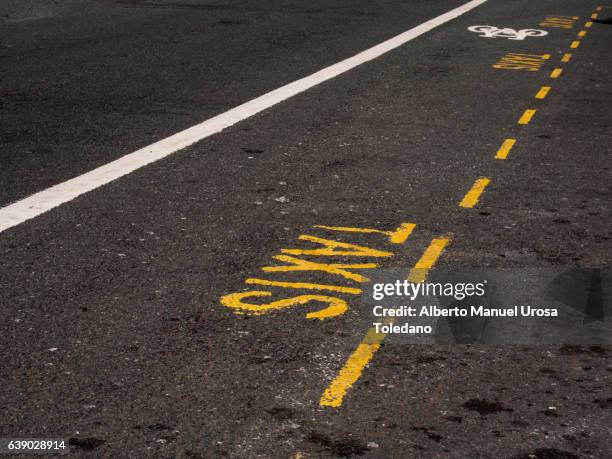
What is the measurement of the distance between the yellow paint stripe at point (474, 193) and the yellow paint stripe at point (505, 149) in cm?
83

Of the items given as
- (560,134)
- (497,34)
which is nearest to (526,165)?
(560,134)

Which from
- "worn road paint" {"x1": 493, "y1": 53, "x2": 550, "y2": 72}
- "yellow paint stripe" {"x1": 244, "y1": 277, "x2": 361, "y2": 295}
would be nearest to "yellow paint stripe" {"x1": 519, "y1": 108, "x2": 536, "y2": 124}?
"worn road paint" {"x1": 493, "y1": 53, "x2": 550, "y2": 72}

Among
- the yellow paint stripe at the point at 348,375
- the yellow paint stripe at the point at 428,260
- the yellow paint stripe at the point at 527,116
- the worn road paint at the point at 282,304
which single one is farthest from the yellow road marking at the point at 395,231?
the yellow paint stripe at the point at 527,116

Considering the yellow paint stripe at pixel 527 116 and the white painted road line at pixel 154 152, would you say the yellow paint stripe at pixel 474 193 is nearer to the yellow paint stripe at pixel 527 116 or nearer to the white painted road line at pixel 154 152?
the yellow paint stripe at pixel 527 116

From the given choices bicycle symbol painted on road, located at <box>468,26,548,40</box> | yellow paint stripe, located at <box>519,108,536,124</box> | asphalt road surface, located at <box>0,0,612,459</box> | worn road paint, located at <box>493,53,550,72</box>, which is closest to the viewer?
asphalt road surface, located at <box>0,0,612,459</box>

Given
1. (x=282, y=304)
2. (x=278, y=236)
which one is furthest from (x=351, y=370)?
(x=278, y=236)

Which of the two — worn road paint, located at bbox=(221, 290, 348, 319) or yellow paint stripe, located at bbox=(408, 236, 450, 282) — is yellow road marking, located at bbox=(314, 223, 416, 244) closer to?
yellow paint stripe, located at bbox=(408, 236, 450, 282)

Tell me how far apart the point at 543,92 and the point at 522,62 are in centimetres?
232

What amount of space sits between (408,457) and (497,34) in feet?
46.1

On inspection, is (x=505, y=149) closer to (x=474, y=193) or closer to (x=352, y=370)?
(x=474, y=193)

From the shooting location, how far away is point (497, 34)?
1758 cm

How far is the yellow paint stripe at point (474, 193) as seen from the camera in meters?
8.09

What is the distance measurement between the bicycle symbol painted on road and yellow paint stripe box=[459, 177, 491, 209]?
9.06m

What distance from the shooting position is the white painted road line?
25.4 ft
